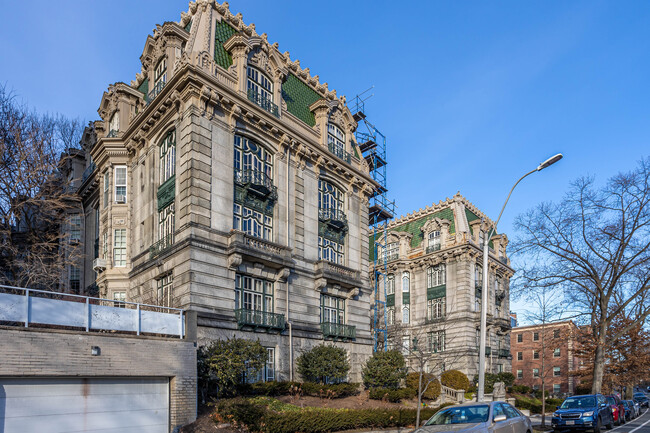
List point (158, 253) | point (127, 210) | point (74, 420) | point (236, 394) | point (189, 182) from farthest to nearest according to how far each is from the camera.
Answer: point (127, 210) < point (158, 253) < point (189, 182) < point (236, 394) < point (74, 420)

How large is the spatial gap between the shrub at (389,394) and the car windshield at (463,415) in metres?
16.6

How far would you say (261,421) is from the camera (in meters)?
18.0

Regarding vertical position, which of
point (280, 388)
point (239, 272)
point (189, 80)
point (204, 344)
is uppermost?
point (189, 80)

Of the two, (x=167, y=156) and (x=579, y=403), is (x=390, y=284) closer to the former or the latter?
(x=579, y=403)

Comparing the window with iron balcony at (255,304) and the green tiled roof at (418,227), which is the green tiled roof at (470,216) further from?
the window with iron balcony at (255,304)

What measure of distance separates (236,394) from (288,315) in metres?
6.06

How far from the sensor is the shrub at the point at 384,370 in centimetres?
3034

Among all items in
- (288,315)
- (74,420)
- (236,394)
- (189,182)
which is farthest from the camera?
(288,315)

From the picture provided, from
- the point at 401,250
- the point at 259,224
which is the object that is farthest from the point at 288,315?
the point at 401,250

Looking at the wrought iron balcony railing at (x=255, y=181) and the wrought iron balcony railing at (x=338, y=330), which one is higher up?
the wrought iron balcony railing at (x=255, y=181)

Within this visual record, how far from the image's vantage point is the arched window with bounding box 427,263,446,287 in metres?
51.9

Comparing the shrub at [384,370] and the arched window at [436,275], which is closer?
the shrub at [384,370]

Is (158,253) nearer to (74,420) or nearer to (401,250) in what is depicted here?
(74,420)

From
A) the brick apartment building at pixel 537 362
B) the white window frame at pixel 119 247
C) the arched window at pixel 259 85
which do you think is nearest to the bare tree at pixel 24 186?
the white window frame at pixel 119 247
